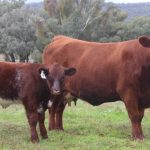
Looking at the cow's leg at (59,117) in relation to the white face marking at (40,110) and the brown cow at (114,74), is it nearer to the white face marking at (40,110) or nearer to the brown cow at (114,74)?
the brown cow at (114,74)

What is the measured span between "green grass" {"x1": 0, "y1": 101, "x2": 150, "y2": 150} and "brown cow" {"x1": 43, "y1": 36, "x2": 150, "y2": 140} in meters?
0.51

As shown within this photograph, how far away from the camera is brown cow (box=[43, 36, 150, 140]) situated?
7957 mm

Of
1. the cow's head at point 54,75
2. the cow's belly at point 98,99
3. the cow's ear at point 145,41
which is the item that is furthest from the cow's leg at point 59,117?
the cow's ear at point 145,41

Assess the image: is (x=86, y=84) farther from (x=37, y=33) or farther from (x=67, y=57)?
(x=37, y=33)

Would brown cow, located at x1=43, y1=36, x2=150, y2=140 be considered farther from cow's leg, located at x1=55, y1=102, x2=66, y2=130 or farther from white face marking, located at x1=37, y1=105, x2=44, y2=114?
white face marking, located at x1=37, y1=105, x2=44, y2=114

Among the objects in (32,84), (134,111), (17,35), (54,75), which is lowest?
(17,35)

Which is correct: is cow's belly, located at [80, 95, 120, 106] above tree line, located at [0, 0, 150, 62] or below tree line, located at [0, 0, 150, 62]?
above

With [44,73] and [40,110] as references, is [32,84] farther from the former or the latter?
[40,110]

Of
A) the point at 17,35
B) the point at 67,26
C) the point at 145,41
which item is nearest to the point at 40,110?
the point at 145,41

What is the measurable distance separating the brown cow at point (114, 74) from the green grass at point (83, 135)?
0.51 m

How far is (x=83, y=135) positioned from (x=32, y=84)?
1.47 meters

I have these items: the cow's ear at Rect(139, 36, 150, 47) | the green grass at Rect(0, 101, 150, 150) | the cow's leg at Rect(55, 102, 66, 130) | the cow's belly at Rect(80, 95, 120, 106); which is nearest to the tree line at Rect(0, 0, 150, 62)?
the green grass at Rect(0, 101, 150, 150)

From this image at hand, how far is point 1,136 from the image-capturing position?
26.8ft

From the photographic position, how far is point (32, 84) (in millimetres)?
7676
